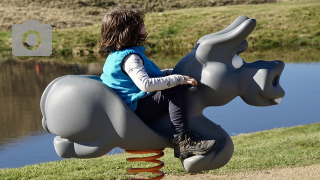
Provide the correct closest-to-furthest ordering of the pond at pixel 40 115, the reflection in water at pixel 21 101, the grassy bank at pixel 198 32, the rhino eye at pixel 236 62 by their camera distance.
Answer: the rhino eye at pixel 236 62, the pond at pixel 40 115, the reflection in water at pixel 21 101, the grassy bank at pixel 198 32

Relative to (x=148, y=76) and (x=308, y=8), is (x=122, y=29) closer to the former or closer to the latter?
(x=148, y=76)

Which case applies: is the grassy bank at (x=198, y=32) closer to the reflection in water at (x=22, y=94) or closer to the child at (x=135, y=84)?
the reflection in water at (x=22, y=94)

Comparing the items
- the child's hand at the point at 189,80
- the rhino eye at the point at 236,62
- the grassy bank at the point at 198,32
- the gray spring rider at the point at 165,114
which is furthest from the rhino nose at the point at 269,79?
the grassy bank at the point at 198,32

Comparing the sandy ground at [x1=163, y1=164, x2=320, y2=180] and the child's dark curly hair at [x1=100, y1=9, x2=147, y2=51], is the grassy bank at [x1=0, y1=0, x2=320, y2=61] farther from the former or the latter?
the child's dark curly hair at [x1=100, y1=9, x2=147, y2=51]

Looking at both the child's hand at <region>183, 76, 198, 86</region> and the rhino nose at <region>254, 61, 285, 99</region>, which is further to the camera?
the rhino nose at <region>254, 61, 285, 99</region>

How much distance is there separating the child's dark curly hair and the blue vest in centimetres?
6

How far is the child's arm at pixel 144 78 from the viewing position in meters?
3.60

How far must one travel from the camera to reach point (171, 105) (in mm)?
3742

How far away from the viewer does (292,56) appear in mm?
20750

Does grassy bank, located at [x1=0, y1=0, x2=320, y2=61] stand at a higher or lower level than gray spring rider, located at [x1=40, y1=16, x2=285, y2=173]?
lower

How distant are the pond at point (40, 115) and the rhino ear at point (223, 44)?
5.09 meters

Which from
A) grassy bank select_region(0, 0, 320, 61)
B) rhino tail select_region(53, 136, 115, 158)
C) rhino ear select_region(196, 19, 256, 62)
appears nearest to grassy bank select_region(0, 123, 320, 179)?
rhino tail select_region(53, 136, 115, 158)

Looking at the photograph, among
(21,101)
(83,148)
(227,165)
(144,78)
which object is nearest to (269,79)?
(144,78)

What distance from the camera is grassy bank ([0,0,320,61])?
24562 millimetres
